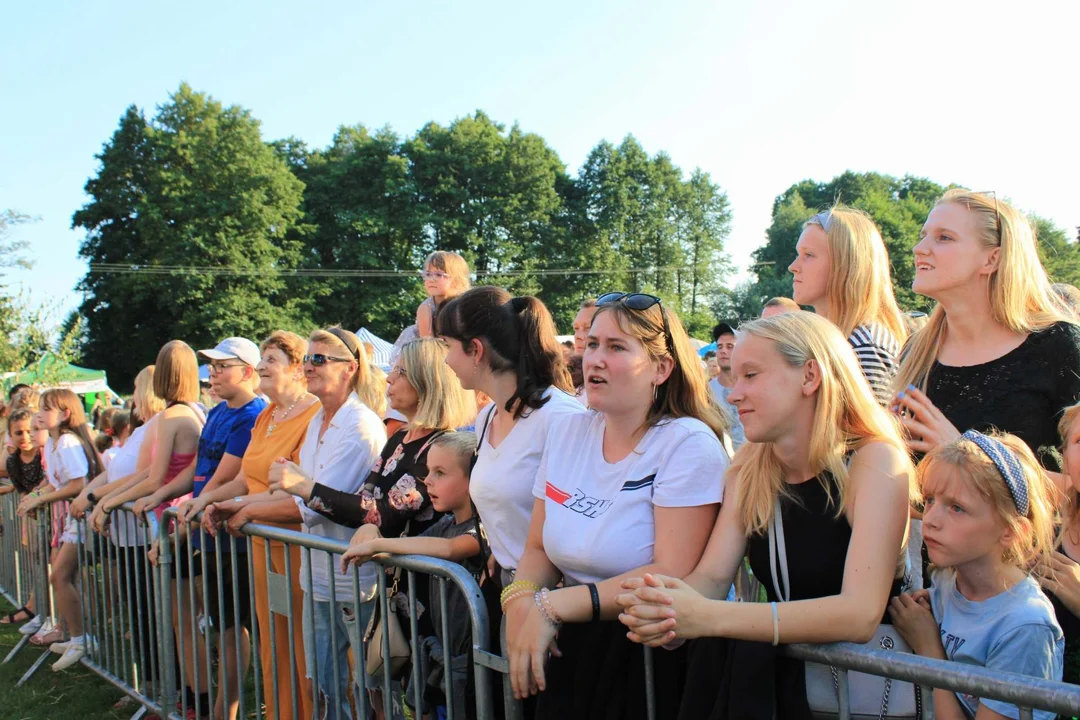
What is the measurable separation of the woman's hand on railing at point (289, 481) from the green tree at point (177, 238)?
3533 centimetres

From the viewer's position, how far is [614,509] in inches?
102

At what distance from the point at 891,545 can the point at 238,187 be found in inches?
1617

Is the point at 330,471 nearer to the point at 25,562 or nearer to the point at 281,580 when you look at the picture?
the point at 281,580

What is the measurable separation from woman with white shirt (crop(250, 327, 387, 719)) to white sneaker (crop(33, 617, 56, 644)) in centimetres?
399

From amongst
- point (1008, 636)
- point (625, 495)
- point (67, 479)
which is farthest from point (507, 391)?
point (67, 479)

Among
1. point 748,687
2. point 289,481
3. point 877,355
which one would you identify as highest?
point 877,355

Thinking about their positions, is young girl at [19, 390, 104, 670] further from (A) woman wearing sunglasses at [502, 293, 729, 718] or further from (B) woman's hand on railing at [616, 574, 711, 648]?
(B) woman's hand on railing at [616, 574, 711, 648]

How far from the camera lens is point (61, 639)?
6.90 meters

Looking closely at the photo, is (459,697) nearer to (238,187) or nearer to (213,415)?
(213,415)

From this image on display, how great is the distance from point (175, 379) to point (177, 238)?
116 ft

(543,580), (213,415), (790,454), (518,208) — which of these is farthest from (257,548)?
(518,208)

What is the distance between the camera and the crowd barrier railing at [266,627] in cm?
312

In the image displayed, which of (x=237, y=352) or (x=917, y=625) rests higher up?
(x=237, y=352)

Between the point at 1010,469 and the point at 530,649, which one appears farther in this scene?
the point at 530,649
